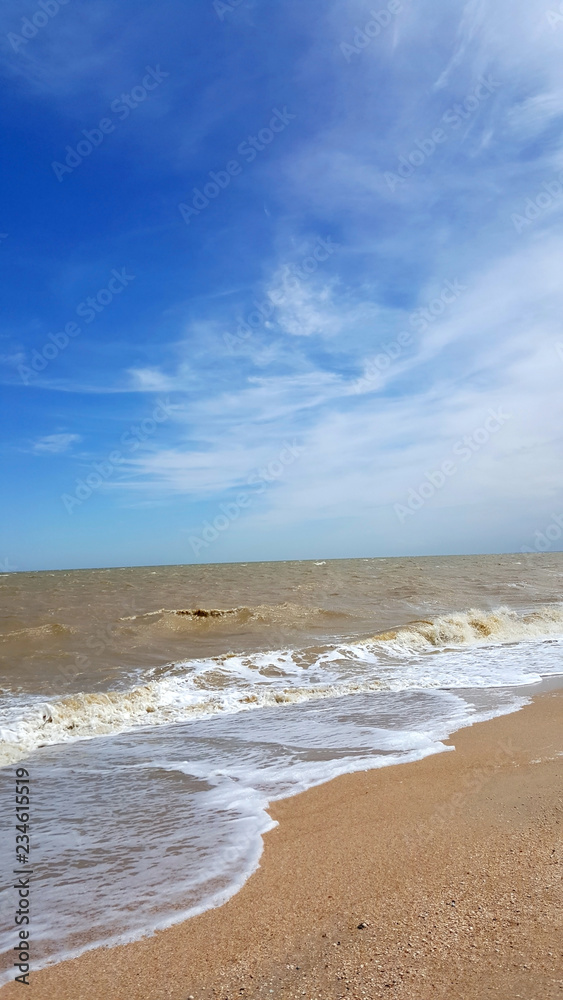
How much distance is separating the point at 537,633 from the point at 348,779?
43.3ft

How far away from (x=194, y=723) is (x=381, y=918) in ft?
19.4

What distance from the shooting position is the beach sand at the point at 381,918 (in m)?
2.52

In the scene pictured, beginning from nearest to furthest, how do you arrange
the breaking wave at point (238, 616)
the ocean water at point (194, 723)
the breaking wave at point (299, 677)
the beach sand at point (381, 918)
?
the beach sand at point (381, 918) < the ocean water at point (194, 723) < the breaking wave at point (299, 677) < the breaking wave at point (238, 616)

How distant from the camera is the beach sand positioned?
8.26ft

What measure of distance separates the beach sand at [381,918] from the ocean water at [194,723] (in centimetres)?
32

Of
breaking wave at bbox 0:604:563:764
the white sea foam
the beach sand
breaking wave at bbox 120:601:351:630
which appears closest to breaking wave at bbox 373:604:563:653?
breaking wave at bbox 0:604:563:764

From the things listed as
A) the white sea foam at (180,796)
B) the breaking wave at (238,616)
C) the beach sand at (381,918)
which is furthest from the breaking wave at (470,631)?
the beach sand at (381,918)

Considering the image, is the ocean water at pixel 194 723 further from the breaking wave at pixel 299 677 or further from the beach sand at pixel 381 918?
the beach sand at pixel 381 918

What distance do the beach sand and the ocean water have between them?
1.06ft

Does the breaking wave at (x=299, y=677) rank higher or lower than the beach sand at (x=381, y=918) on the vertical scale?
lower

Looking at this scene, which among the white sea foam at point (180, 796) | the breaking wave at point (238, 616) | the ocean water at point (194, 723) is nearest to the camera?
the white sea foam at point (180, 796)

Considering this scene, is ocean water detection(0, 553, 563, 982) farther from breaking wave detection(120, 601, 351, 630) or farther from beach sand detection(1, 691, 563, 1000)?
beach sand detection(1, 691, 563, 1000)

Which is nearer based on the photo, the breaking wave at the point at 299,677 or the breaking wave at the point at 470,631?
the breaking wave at the point at 299,677

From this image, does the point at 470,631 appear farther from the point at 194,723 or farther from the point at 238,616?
the point at 194,723
